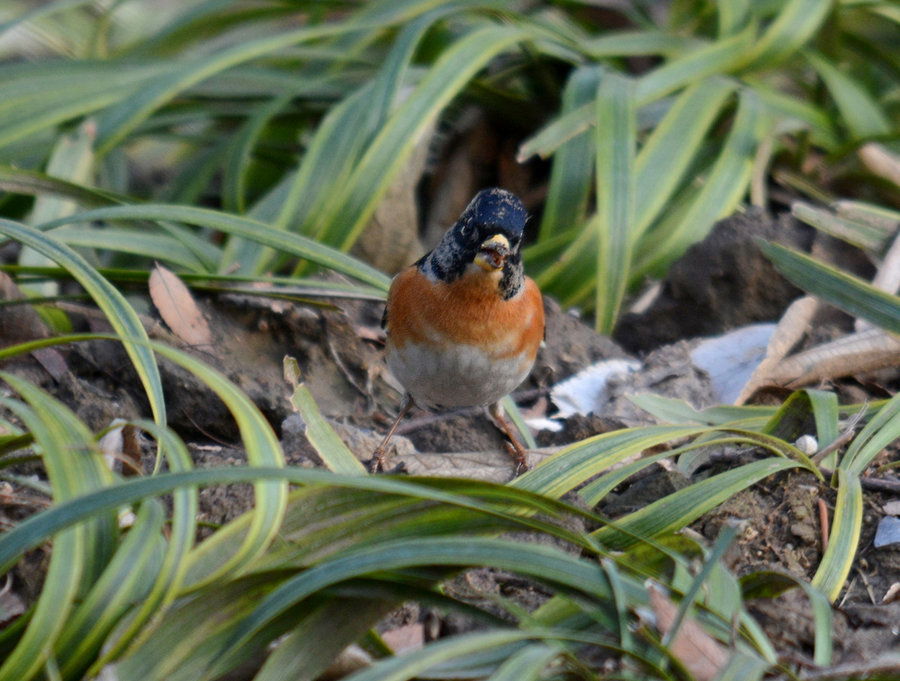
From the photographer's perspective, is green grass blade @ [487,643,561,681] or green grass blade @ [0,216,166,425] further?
green grass blade @ [0,216,166,425]

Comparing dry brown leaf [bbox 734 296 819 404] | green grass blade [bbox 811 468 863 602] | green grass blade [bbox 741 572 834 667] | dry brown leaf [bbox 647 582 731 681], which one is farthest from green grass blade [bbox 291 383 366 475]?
dry brown leaf [bbox 734 296 819 404]

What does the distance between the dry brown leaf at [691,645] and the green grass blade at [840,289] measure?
1.61 metres

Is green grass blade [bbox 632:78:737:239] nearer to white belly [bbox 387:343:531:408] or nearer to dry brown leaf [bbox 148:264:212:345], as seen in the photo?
white belly [bbox 387:343:531:408]

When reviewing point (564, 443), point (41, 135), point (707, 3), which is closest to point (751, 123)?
point (707, 3)

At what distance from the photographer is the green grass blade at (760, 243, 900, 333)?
124 inches

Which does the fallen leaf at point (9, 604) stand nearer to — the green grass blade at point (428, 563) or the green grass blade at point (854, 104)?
the green grass blade at point (428, 563)

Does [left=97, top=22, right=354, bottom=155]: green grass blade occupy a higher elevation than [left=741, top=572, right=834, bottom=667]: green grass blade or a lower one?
higher

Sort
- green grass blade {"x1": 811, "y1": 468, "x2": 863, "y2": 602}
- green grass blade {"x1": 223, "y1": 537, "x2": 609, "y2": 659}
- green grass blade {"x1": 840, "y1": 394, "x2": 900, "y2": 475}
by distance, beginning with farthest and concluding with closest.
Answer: green grass blade {"x1": 840, "y1": 394, "x2": 900, "y2": 475} → green grass blade {"x1": 811, "y1": 468, "x2": 863, "y2": 602} → green grass blade {"x1": 223, "y1": 537, "x2": 609, "y2": 659}

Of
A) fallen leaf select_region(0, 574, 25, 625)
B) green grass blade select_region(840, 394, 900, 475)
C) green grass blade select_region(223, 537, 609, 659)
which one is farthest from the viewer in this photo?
green grass blade select_region(840, 394, 900, 475)

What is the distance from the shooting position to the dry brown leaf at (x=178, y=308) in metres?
3.48

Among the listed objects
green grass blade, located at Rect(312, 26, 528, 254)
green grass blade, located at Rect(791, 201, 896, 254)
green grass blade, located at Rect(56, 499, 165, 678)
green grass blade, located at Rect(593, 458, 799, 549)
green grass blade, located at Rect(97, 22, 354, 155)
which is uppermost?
green grass blade, located at Rect(97, 22, 354, 155)

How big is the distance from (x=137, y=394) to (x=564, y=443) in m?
1.54

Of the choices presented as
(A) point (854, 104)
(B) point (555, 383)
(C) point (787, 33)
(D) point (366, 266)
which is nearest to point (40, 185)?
(D) point (366, 266)

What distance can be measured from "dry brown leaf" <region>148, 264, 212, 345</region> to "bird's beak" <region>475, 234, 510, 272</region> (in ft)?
3.69
